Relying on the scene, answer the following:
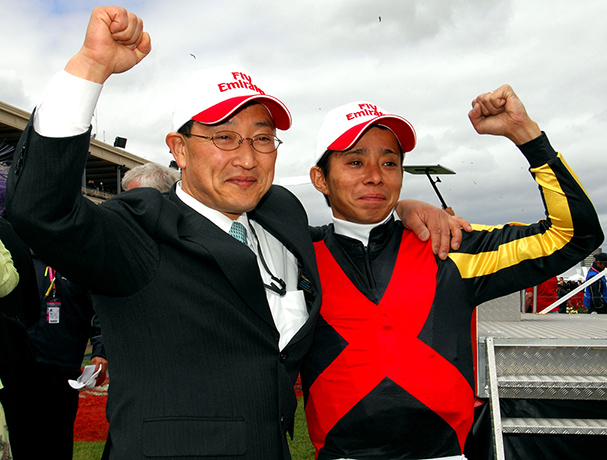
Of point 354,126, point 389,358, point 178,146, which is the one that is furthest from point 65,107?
point 389,358

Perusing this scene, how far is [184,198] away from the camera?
183cm

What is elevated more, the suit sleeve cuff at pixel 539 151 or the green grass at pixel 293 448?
the suit sleeve cuff at pixel 539 151

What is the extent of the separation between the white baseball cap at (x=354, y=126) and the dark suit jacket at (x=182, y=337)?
34.3 inches

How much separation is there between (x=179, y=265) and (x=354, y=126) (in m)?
1.10

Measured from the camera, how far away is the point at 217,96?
177 cm

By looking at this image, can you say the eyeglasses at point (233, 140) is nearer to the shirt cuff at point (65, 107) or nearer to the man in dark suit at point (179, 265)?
the man in dark suit at point (179, 265)

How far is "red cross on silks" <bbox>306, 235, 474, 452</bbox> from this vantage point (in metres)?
1.96

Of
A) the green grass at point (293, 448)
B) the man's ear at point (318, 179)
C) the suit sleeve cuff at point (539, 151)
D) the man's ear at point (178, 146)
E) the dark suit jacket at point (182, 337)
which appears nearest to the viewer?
the dark suit jacket at point (182, 337)

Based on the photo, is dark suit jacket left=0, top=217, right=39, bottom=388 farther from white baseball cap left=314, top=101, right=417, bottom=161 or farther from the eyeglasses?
white baseball cap left=314, top=101, right=417, bottom=161

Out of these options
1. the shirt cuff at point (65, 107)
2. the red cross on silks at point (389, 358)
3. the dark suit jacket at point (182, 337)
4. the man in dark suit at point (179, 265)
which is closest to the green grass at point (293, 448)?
Result: the red cross on silks at point (389, 358)

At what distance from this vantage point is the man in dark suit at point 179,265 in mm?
1219

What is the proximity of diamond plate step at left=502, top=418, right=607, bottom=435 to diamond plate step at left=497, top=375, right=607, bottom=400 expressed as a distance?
12cm

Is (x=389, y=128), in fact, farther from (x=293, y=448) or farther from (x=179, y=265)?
(x=293, y=448)

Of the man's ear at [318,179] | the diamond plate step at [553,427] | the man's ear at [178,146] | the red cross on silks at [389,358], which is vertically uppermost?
the man's ear at [178,146]
